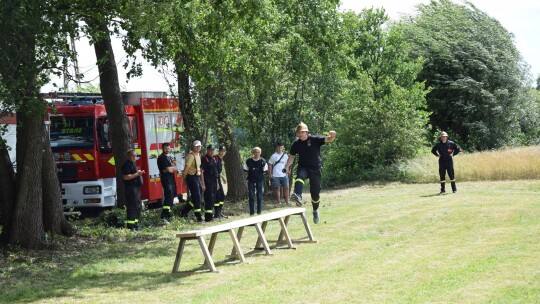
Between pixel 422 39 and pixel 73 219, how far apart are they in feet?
95.0

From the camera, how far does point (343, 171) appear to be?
1610 inches

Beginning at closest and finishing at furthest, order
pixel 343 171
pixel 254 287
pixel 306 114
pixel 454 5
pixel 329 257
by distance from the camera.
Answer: pixel 254 287
pixel 329 257
pixel 306 114
pixel 343 171
pixel 454 5

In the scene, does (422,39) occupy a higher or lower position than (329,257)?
higher

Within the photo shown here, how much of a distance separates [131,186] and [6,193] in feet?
11.7

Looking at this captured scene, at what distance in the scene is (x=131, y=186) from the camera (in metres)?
20.7

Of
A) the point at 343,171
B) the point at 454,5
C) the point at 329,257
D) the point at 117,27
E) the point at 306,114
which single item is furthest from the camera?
the point at 454,5

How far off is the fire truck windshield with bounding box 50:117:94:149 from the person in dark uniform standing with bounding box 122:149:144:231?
200 inches

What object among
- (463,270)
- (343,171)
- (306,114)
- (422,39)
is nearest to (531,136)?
(422,39)

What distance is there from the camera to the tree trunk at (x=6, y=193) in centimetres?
1752

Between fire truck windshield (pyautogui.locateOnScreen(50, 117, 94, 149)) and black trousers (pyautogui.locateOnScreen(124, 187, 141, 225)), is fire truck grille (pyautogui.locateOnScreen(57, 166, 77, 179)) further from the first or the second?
black trousers (pyautogui.locateOnScreen(124, 187, 141, 225))

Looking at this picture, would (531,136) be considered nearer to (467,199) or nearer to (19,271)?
(467,199)

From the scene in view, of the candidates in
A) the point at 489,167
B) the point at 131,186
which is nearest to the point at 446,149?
the point at 489,167

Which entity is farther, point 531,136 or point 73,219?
point 531,136

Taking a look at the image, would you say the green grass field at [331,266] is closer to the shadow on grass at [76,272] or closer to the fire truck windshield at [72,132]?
the shadow on grass at [76,272]
